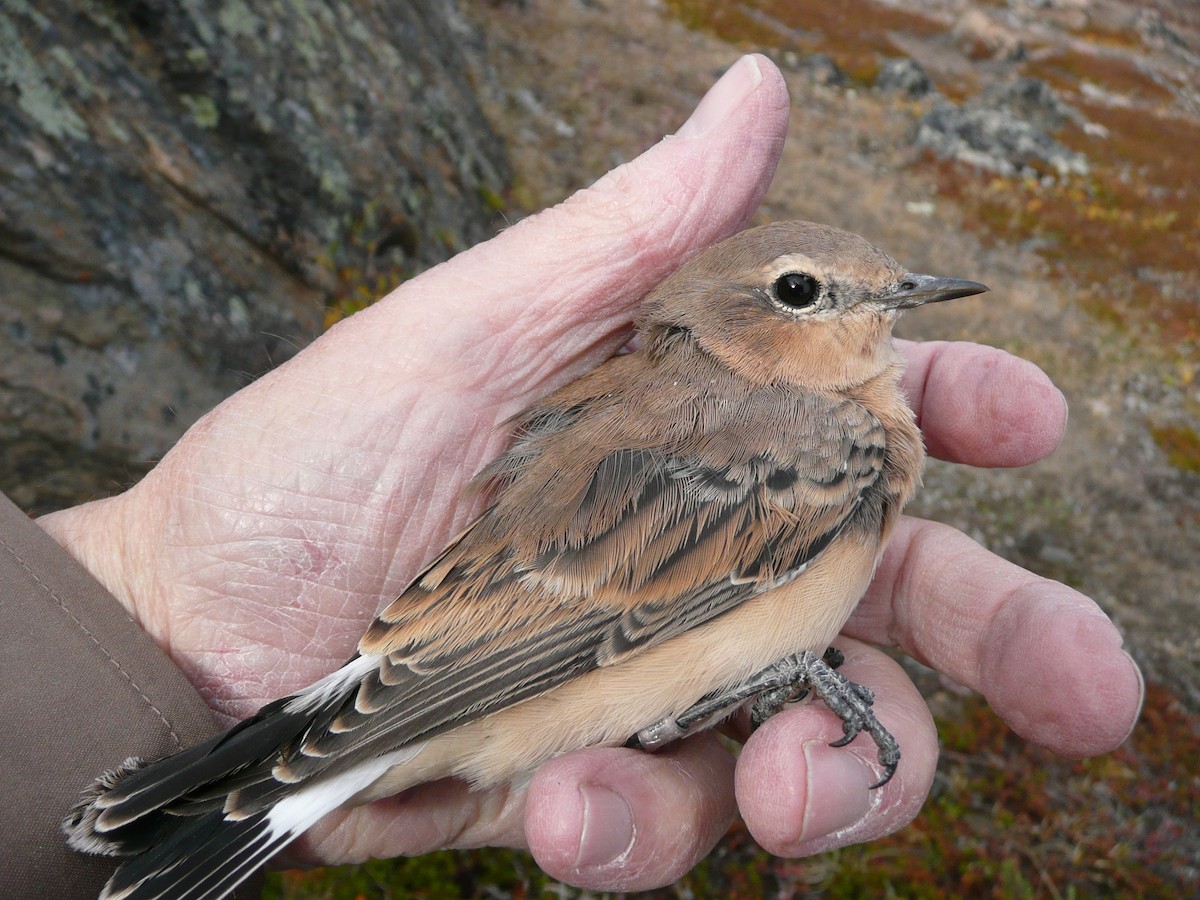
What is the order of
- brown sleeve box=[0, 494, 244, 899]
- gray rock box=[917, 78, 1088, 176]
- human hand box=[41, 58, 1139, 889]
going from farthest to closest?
gray rock box=[917, 78, 1088, 176]
human hand box=[41, 58, 1139, 889]
brown sleeve box=[0, 494, 244, 899]

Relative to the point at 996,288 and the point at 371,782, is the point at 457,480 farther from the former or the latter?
the point at 996,288

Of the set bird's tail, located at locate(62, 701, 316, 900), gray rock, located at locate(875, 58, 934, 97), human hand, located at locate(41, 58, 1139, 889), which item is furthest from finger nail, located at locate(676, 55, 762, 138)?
gray rock, located at locate(875, 58, 934, 97)

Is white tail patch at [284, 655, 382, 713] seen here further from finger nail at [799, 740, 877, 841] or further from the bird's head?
the bird's head

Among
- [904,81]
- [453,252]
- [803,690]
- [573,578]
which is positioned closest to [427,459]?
[573,578]

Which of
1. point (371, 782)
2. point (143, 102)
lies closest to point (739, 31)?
point (143, 102)

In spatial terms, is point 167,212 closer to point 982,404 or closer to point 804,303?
point 804,303
